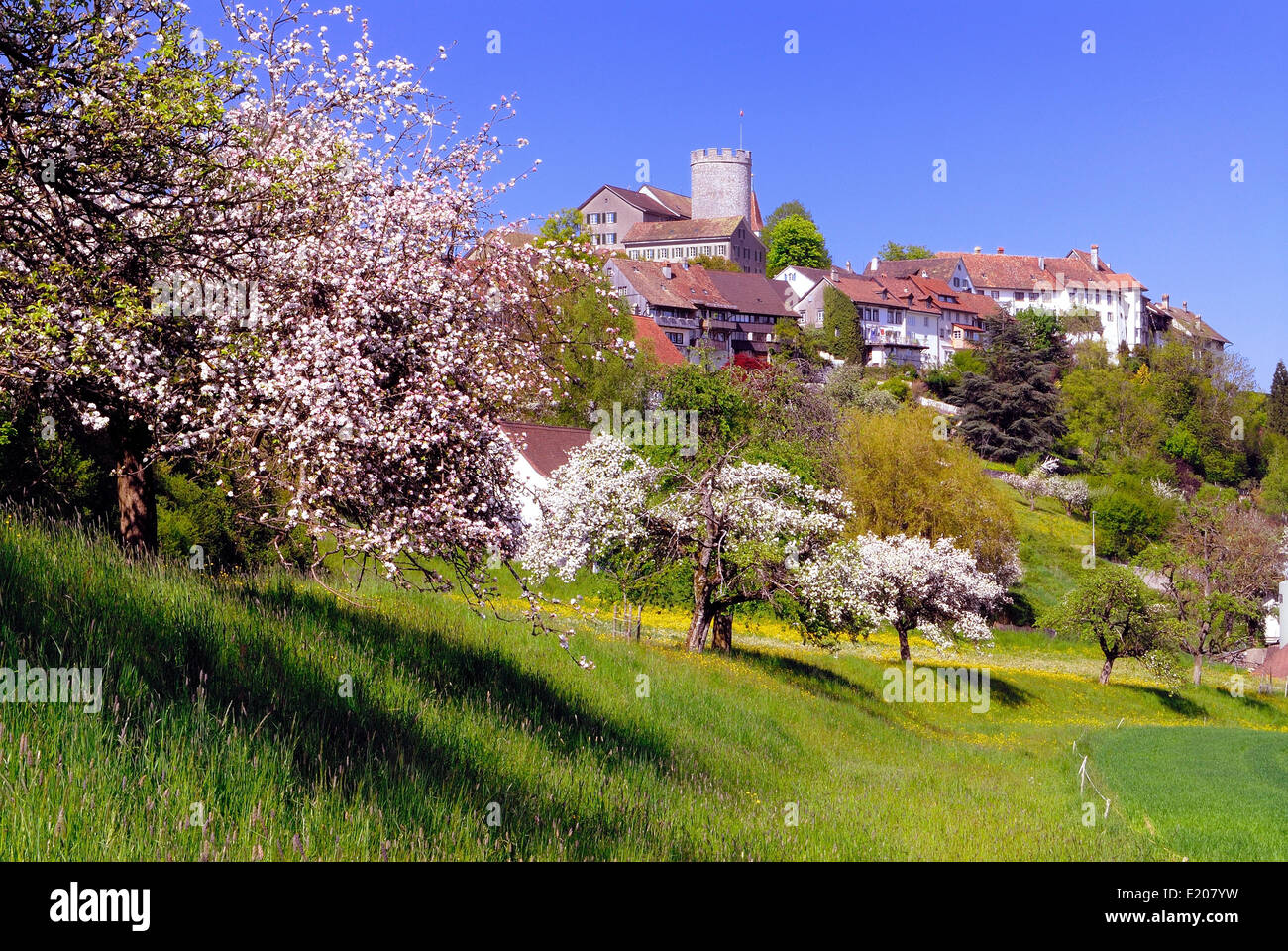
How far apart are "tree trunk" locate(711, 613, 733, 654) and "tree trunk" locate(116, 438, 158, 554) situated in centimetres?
2172

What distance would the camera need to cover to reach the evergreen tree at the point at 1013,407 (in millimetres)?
98938

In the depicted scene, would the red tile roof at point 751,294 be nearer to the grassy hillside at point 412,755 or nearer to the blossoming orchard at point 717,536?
the blossoming orchard at point 717,536

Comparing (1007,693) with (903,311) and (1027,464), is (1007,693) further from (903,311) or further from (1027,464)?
(903,311)

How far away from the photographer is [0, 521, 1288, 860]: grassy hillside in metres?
5.91

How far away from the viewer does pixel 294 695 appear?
901 centimetres

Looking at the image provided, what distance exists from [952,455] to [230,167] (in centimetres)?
6074

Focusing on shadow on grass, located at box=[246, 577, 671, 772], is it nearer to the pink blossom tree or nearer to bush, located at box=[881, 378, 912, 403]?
the pink blossom tree

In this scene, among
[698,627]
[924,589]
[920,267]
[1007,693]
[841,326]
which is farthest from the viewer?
[920,267]

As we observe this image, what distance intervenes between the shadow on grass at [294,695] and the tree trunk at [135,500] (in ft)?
7.03

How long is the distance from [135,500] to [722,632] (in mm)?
23071

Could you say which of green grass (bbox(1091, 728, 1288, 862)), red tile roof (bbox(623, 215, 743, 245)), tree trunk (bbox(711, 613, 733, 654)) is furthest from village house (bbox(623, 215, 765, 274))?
green grass (bbox(1091, 728, 1288, 862))

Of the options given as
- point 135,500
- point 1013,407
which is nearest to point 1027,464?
point 1013,407
